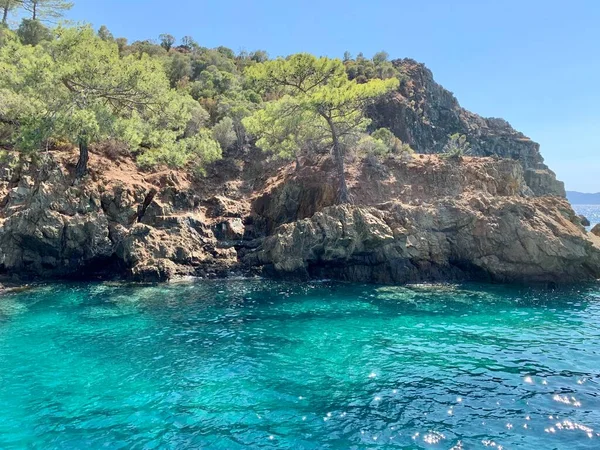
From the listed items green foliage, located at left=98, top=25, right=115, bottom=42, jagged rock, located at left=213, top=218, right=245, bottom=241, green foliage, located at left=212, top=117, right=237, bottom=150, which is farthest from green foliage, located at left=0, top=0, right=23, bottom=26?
jagged rock, located at left=213, top=218, right=245, bottom=241

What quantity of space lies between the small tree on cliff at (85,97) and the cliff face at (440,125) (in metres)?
34.2

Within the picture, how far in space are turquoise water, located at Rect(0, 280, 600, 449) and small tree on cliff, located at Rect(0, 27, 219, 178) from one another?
9997 mm

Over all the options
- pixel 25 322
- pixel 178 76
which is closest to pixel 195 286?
pixel 25 322

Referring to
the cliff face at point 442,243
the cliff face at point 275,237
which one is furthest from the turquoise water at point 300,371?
the cliff face at point 275,237

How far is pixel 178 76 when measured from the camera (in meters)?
55.9

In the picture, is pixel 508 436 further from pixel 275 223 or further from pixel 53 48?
pixel 53 48

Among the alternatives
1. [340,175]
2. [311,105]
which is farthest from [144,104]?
[340,175]

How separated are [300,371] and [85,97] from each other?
22.5m

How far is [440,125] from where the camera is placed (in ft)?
224

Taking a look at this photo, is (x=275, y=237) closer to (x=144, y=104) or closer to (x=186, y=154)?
(x=186, y=154)

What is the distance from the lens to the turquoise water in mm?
9633

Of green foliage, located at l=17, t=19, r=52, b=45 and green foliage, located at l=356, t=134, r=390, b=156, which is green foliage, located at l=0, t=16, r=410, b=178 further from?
green foliage, located at l=17, t=19, r=52, b=45

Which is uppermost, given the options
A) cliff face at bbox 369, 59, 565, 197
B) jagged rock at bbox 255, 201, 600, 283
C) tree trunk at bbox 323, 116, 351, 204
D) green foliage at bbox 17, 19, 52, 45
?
green foliage at bbox 17, 19, 52, 45

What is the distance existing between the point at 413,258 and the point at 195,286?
42.8 ft
